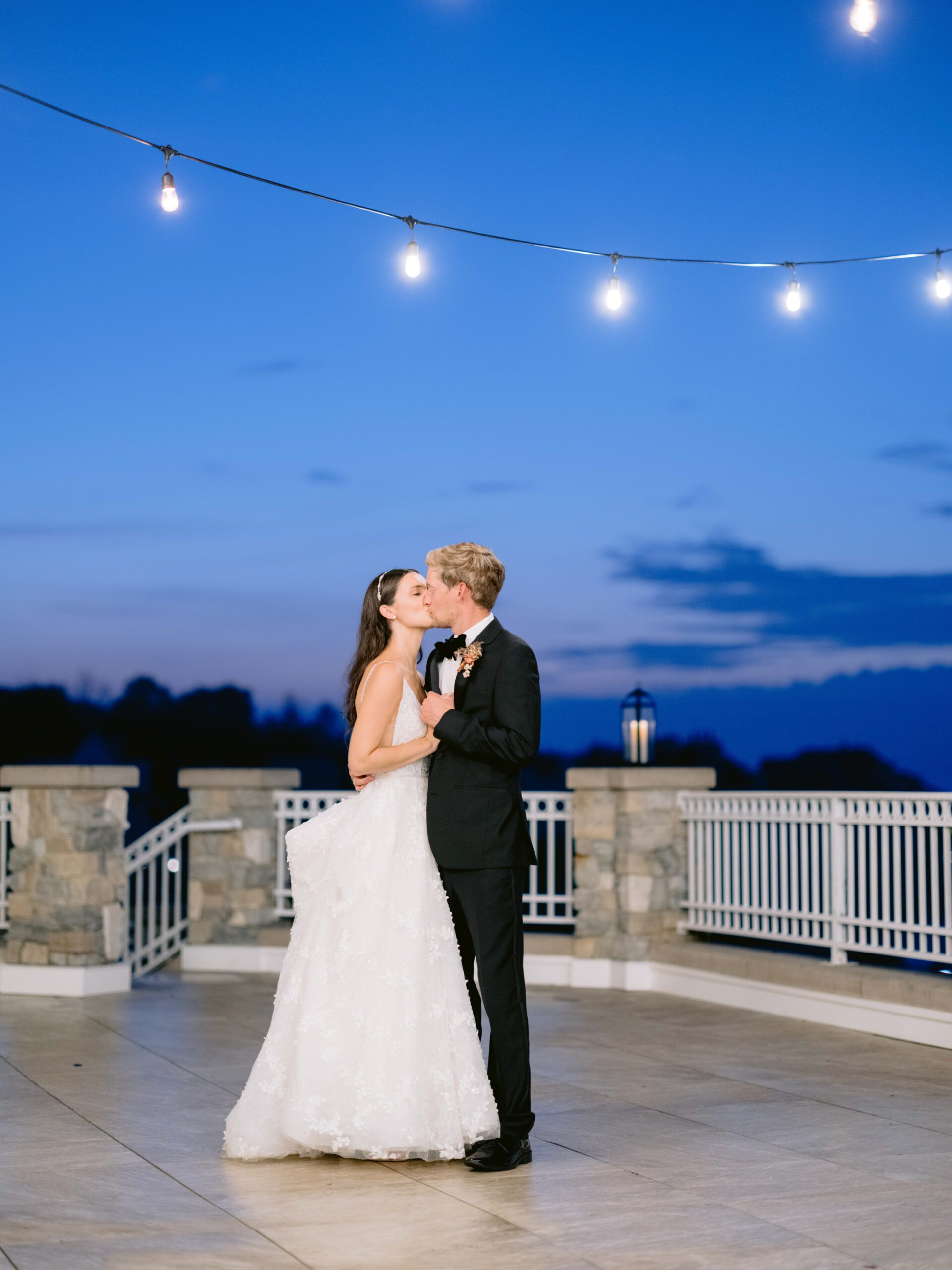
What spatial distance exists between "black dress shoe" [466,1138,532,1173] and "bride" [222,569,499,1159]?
59mm

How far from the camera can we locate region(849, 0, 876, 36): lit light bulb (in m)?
5.02

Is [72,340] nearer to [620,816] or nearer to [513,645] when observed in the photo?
[620,816]

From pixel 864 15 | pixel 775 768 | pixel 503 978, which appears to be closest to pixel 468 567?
pixel 503 978

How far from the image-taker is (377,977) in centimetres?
421

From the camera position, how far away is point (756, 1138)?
181 inches

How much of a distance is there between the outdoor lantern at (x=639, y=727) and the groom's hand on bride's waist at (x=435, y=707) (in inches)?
219

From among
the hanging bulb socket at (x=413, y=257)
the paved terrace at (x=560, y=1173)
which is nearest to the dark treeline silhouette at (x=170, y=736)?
the hanging bulb socket at (x=413, y=257)

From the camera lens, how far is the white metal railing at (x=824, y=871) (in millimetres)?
6812

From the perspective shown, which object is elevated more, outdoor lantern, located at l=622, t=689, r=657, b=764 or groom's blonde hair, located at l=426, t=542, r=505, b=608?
groom's blonde hair, located at l=426, t=542, r=505, b=608

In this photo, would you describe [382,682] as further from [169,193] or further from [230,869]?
[230,869]

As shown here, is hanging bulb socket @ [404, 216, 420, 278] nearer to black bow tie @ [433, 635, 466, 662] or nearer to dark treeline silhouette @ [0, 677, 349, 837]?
black bow tie @ [433, 635, 466, 662]

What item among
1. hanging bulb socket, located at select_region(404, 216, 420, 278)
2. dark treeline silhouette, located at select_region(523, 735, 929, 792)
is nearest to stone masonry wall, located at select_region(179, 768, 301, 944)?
hanging bulb socket, located at select_region(404, 216, 420, 278)

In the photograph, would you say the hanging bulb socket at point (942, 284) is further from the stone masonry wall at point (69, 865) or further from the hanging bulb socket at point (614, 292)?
the stone masonry wall at point (69, 865)

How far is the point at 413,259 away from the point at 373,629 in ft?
11.2
